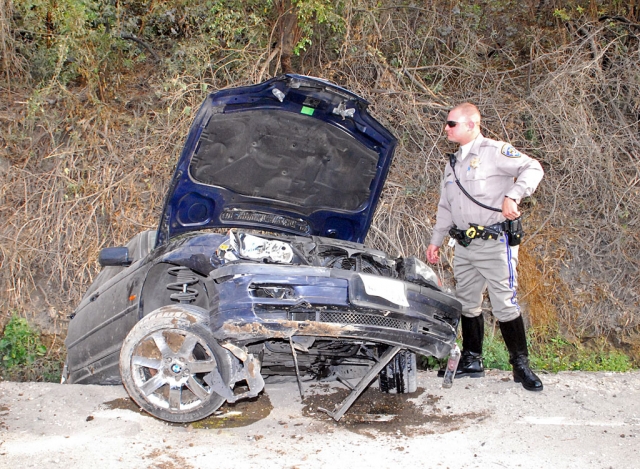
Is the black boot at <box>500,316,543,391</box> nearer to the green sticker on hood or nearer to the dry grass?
the dry grass

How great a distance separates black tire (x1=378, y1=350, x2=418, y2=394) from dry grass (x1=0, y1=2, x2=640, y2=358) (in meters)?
2.53

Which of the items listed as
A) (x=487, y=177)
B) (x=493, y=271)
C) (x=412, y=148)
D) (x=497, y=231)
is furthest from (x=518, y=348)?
(x=412, y=148)

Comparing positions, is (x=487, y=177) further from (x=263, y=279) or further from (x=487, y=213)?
(x=263, y=279)

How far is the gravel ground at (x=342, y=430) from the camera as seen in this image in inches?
148

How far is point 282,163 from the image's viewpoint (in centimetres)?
522

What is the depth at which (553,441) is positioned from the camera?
163 inches

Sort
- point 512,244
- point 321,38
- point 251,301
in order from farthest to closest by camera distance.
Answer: point 321,38, point 512,244, point 251,301

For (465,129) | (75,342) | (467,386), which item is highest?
(465,129)

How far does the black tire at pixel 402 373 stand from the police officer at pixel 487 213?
0.81 metres

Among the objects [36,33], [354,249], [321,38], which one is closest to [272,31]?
[321,38]

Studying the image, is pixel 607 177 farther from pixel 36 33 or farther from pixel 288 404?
pixel 36 33

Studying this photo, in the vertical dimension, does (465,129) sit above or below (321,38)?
below

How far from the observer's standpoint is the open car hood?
15.4 feet

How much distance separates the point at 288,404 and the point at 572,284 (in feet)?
12.8
